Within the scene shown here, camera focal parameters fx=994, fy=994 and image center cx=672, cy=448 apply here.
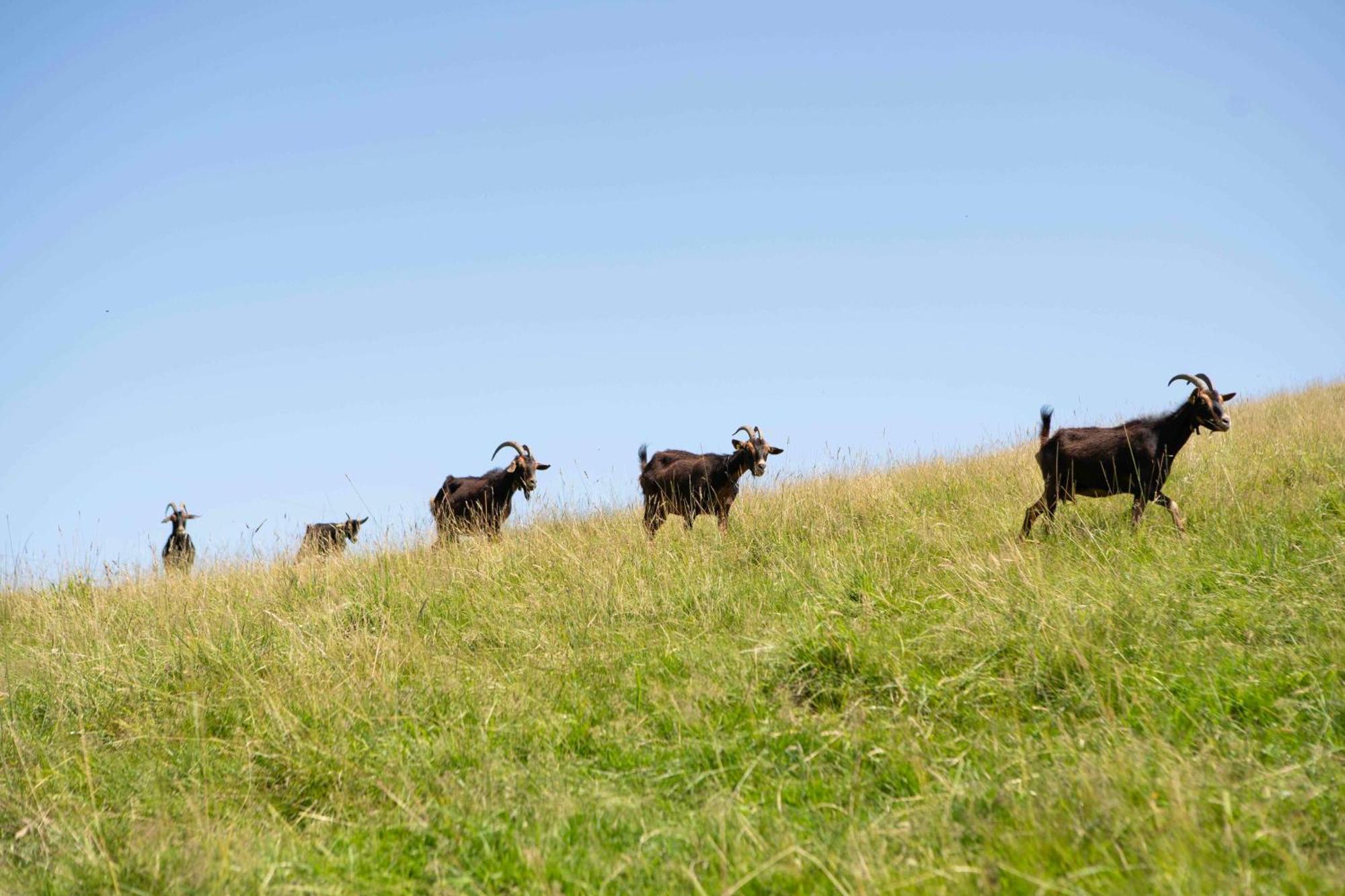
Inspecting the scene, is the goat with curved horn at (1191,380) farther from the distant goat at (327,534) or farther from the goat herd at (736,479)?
the distant goat at (327,534)

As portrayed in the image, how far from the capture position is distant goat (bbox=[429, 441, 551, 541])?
46.6ft

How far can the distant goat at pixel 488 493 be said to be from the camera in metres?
14.2

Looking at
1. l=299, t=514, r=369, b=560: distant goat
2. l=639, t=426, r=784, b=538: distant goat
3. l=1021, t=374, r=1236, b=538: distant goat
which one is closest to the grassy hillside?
l=1021, t=374, r=1236, b=538: distant goat

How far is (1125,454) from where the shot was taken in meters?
9.21

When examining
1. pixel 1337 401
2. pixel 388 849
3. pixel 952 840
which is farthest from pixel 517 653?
pixel 1337 401

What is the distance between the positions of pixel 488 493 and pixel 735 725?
9.95m

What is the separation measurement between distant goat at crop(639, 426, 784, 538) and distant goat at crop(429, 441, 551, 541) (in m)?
1.99

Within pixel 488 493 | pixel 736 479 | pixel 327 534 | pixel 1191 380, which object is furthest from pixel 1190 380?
pixel 327 534

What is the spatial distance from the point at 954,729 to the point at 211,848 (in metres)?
3.35

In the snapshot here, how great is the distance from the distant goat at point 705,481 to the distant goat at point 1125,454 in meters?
4.30

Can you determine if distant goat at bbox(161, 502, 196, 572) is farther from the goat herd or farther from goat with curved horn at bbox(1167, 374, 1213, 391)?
goat with curved horn at bbox(1167, 374, 1213, 391)

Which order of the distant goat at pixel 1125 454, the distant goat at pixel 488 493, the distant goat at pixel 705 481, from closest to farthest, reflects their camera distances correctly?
the distant goat at pixel 1125 454
the distant goat at pixel 705 481
the distant goat at pixel 488 493

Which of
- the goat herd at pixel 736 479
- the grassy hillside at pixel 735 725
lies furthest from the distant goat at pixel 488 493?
the grassy hillside at pixel 735 725

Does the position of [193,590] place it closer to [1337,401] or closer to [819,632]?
[819,632]
